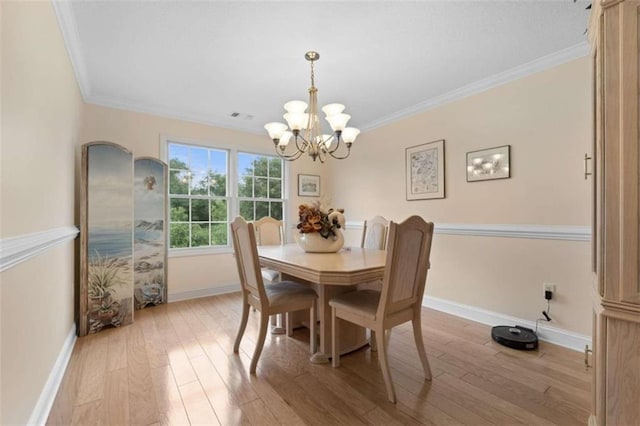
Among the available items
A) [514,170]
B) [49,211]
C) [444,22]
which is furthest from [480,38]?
[49,211]

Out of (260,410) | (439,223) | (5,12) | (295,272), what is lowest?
(260,410)

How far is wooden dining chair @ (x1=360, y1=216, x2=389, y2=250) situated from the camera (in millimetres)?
2840

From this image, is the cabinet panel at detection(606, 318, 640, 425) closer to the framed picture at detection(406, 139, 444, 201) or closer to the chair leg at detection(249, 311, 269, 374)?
the chair leg at detection(249, 311, 269, 374)

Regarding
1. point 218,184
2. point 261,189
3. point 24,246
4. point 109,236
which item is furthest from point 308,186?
point 24,246

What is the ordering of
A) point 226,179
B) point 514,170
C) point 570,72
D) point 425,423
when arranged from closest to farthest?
point 425,423
point 570,72
point 514,170
point 226,179

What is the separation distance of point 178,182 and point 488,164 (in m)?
3.62

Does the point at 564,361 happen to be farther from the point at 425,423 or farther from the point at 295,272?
the point at 295,272

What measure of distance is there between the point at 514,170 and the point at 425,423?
2262 millimetres

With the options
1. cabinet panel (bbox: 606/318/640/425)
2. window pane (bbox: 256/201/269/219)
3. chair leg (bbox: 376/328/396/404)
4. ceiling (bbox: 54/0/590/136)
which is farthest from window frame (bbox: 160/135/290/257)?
cabinet panel (bbox: 606/318/640/425)

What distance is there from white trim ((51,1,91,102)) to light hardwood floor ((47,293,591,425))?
232 cm

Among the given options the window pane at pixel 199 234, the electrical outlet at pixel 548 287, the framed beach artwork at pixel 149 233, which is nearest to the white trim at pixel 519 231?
the electrical outlet at pixel 548 287

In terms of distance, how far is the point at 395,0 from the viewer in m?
1.76

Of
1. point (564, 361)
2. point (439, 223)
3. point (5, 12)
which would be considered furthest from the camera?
point (439, 223)

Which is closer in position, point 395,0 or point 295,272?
point 395,0
